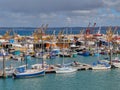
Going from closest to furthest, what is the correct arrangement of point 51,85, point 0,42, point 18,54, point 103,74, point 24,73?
point 51,85 < point 24,73 < point 103,74 < point 18,54 < point 0,42

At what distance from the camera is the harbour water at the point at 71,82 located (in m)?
40.9

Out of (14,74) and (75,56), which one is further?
(75,56)

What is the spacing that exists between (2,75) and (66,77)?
868 cm

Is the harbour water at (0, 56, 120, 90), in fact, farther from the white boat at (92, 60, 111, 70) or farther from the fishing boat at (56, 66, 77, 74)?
the white boat at (92, 60, 111, 70)

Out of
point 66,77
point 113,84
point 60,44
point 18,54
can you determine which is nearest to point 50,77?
point 66,77

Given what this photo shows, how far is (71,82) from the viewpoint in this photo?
144ft

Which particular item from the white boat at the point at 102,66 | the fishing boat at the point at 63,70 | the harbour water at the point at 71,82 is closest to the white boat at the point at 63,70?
the fishing boat at the point at 63,70

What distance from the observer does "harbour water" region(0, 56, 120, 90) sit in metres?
40.9

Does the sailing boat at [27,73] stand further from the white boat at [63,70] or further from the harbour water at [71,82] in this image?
the white boat at [63,70]

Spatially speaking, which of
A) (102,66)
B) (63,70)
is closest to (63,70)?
(63,70)

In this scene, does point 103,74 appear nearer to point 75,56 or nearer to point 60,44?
point 75,56

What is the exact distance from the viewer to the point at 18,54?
233 ft

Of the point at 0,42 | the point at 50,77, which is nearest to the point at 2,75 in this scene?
the point at 50,77

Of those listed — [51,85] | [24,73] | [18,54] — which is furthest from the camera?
[18,54]
